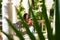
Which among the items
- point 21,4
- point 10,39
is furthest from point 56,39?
point 21,4

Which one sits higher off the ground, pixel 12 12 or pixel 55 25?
pixel 55 25

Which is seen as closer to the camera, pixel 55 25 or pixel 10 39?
pixel 55 25

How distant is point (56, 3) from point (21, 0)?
295 centimetres

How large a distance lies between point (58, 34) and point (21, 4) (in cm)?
294

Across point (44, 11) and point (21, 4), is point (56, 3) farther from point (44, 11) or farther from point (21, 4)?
point (21, 4)

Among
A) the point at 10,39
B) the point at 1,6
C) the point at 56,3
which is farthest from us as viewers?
the point at 1,6

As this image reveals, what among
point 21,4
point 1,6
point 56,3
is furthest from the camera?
point 1,6

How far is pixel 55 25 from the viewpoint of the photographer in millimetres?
547

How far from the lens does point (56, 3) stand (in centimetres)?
54

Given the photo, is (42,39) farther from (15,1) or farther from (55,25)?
(15,1)

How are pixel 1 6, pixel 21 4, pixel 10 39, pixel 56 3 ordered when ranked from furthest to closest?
pixel 1 6, pixel 21 4, pixel 10 39, pixel 56 3

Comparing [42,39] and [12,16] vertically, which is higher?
[42,39]

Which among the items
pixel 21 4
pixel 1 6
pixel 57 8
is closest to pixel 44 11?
pixel 57 8

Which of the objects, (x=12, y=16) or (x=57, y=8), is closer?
(x=57, y=8)
